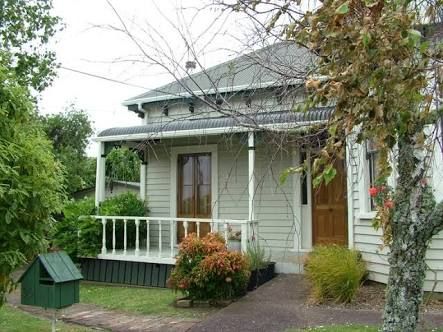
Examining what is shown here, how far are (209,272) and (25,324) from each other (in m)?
2.73

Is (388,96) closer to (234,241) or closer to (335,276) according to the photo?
(335,276)

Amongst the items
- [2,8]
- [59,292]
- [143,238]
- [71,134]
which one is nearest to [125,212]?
[143,238]

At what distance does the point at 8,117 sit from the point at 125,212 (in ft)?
23.4

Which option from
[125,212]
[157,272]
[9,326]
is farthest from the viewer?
[125,212]

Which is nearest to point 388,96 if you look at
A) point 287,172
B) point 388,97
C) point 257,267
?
point 388,97

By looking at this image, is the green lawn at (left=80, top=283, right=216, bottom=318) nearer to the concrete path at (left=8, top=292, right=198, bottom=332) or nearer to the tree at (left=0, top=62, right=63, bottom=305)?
the concrete path at (left=8, top=292, right=198, bottom=332)

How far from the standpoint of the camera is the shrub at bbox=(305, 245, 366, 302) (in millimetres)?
7457

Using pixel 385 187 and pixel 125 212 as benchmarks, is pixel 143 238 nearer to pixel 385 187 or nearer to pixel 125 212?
pixel 125 212

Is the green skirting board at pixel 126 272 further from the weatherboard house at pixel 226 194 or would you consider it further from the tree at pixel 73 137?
the tree at pixel 73 137

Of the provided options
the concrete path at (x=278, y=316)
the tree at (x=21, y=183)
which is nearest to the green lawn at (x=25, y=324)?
the concrete path at (x=278, y=316)

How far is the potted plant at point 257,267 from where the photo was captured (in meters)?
8.78

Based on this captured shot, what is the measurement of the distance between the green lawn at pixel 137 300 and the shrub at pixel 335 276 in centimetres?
165

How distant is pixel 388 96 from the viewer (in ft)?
9.05

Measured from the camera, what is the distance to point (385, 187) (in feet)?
25.4
